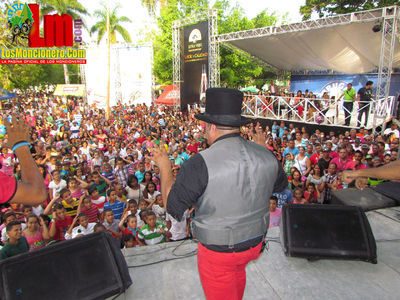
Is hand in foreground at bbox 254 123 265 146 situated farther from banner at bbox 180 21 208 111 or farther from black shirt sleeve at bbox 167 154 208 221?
banner at bbox 180 21 208 111

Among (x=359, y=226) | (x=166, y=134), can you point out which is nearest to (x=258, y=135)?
(x=359, y=226)

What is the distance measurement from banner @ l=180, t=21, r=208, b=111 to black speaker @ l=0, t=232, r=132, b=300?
41.0 ft

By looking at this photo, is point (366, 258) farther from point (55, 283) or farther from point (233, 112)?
point (55, 283)

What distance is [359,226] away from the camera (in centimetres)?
252

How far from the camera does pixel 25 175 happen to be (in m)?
1.57

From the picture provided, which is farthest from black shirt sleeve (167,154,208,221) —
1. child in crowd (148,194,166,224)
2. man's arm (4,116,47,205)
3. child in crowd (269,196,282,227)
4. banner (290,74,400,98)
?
banner (290,74,400,98)

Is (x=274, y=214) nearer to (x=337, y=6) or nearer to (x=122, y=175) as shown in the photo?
(x=122, y=175)

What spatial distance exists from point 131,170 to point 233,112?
5524mm

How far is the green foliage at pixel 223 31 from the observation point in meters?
19.7

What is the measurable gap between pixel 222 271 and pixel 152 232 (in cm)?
247

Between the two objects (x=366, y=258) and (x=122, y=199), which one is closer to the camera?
(x=366, y=258)

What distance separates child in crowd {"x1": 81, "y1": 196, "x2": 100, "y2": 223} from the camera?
15.0ft

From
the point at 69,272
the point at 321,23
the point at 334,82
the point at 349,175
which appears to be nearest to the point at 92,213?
the point at 69,272

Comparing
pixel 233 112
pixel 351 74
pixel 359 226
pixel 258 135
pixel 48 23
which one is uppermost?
pixel 48 23
